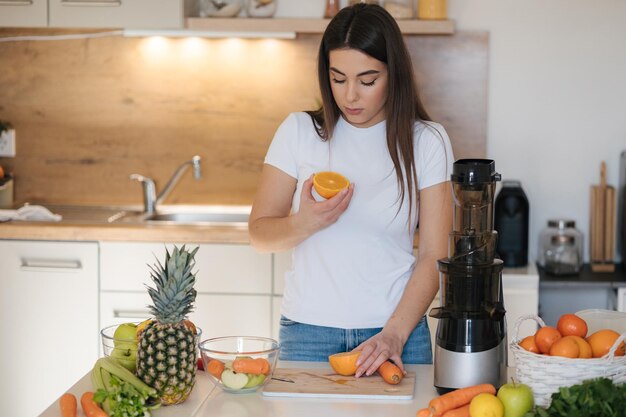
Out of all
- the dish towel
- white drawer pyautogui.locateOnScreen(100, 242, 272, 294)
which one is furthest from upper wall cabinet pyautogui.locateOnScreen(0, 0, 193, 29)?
white drawer pyautogui.locateOnScreen(100, 242, 272, 294)

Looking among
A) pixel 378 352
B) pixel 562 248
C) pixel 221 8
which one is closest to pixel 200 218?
pixel 221 8

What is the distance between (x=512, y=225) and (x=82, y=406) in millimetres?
2156

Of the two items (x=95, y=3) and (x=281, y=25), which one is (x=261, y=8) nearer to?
(x=281, y=25)

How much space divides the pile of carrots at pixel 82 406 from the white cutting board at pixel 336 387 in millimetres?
315

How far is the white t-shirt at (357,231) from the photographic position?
2.12 metres

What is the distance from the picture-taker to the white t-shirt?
212 cm

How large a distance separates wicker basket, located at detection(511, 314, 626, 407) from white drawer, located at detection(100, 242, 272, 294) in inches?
70.3

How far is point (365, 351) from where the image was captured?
1.90 metres

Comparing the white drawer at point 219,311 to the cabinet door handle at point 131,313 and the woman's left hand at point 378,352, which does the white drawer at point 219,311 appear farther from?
the woman's left hand at point 378,352

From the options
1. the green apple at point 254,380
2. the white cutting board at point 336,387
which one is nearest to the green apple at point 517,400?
the white cutting board at point 336,387

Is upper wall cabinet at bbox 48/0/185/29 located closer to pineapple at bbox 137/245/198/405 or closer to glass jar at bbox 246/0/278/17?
glass jar at bbox 246/0/278/17

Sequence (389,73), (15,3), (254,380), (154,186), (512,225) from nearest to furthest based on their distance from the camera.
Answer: (254,380) → (389,73) → (512,225) → (15,3) → (154,186)

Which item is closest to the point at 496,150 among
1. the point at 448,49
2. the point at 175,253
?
the point at 448,49

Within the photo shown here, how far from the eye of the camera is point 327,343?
2121mm
